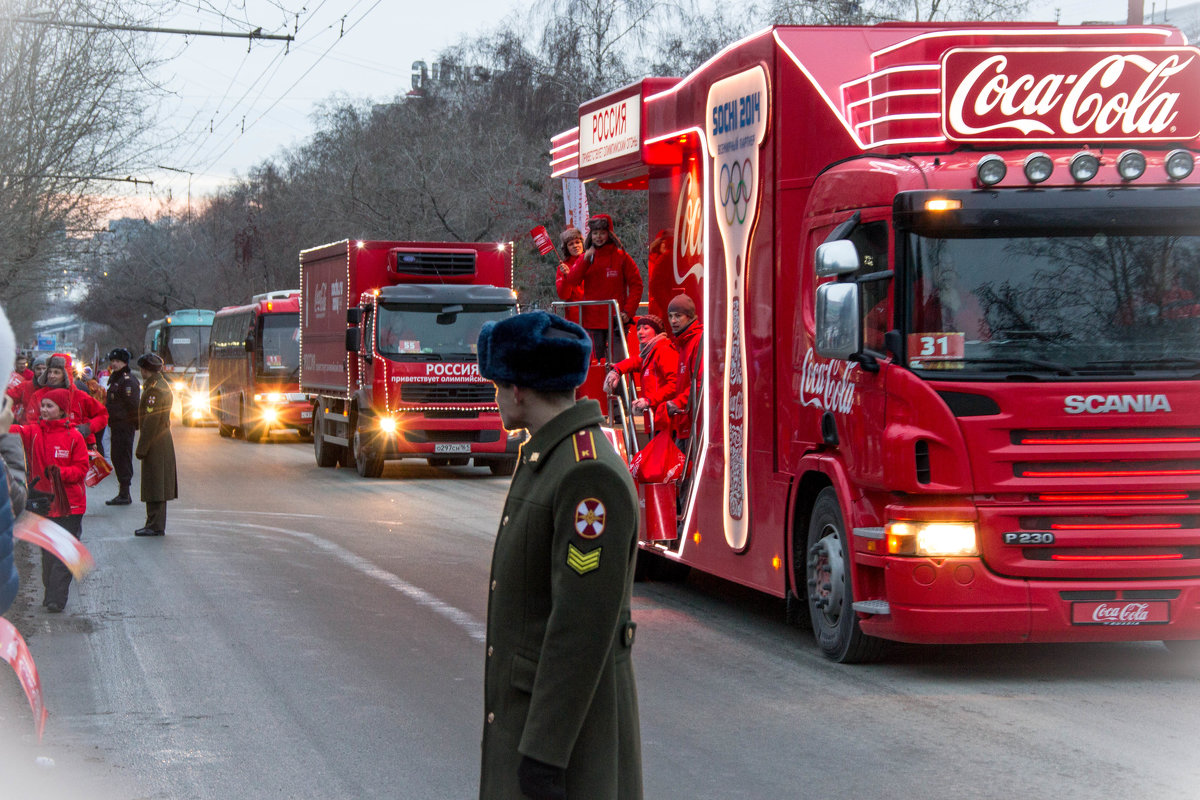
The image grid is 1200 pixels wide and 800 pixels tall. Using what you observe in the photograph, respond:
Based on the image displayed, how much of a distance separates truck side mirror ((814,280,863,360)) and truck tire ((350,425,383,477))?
15139 mm

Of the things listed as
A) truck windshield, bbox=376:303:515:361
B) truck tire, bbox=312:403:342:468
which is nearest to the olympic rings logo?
truck windshield, bbox=376:303:515:361

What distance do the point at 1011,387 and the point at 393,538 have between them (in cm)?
855

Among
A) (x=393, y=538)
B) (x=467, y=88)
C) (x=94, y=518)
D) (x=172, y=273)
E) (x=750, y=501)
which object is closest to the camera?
(x=750, y=501)

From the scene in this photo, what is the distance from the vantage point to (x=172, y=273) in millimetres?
97125

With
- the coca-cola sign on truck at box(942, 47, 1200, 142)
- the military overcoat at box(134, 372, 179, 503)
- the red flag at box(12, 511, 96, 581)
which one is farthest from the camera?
the military overcoat at box(134, 372, 179, 503)

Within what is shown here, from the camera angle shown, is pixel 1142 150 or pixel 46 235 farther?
pixel 46 235

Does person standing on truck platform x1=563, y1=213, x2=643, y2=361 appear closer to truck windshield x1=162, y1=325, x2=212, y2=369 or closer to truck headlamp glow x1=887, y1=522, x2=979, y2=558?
truck headlamp glow x1=887, y1=522, x2=979, y2=558

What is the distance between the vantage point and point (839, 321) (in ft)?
25.6

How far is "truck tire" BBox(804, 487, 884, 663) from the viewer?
8273mm

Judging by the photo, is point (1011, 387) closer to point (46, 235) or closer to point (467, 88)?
point (46, 235)

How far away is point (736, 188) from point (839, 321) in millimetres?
2093

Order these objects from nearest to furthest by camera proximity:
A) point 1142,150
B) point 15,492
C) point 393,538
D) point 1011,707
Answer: point 15,492 < point 1011,707 < point 1142,150 < point 393,538

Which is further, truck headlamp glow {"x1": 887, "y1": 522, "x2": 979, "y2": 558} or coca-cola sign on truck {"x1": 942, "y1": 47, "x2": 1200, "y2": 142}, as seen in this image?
coca-cola sign on truck {"x1": 942, "y1": 47, "x2": 1200, "y2": 142}

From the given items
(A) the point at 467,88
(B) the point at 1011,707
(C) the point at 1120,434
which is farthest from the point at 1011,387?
(A) the point at 467,88
